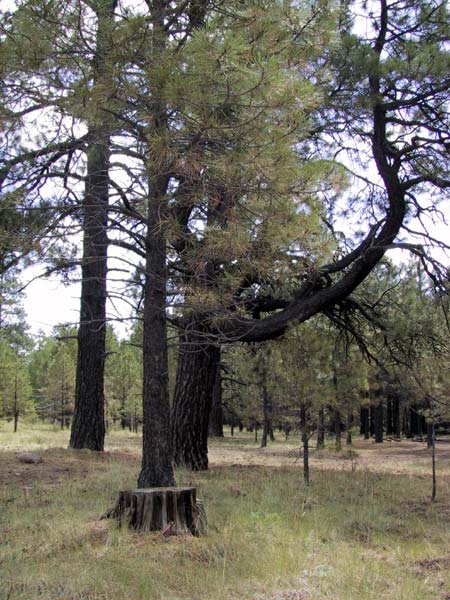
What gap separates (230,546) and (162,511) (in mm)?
753

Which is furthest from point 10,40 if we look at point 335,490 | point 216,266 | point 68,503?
point 335,490

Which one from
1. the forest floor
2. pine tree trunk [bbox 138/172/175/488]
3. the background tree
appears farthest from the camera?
the background tree

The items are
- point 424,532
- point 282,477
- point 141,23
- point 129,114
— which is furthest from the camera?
point 282,477

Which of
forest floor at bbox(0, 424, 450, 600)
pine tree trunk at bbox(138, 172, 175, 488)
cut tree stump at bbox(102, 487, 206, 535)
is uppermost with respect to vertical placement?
pine tree trunk at bbox(138, 172, 175, 488)

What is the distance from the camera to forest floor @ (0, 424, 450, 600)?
11.1ft

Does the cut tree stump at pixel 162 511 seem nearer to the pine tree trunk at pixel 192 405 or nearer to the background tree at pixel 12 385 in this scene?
the pine tree trunk at pixel 192 405

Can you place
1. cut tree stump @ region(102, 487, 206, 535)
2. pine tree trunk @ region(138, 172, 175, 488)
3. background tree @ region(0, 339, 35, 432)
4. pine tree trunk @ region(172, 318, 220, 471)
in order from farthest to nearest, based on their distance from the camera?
background tree @ region(0, 339, 35, 432) < pine tree trunk @ region(172, 318, 220, 471) < pine tree trunk @ region(138, 172, 175, 488) < cut tree stump @ region(102, 487, 206, 535)

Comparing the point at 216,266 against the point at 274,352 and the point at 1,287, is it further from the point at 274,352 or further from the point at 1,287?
the point at 274,352

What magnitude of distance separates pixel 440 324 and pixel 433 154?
112 inches

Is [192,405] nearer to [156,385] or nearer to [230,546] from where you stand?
[156,385]

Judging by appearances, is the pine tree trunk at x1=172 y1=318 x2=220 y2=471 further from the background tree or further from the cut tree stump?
the background tree

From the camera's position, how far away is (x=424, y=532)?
5.62 m

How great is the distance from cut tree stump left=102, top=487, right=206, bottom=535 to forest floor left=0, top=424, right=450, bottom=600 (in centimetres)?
14

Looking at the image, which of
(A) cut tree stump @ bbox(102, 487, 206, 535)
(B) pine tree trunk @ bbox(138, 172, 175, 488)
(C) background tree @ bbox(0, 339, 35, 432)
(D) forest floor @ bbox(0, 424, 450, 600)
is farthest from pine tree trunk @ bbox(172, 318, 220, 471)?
(C) background tree @ bbox(0, 339, 35, 432)
